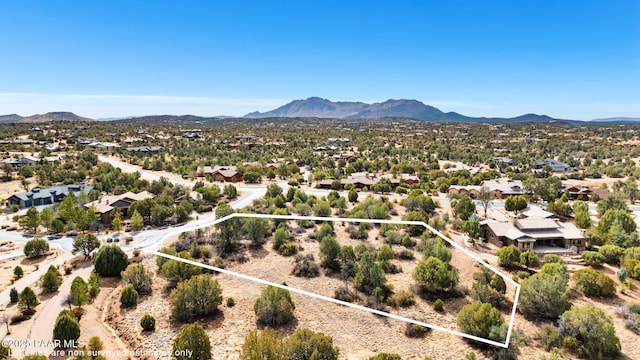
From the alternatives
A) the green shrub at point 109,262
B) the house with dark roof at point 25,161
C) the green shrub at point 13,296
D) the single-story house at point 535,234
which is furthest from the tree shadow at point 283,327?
the house with dark roof at point 25,161

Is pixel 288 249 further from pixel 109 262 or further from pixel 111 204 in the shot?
pixel 111 204

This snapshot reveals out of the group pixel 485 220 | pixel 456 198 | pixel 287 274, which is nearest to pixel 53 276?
pixel 287 274

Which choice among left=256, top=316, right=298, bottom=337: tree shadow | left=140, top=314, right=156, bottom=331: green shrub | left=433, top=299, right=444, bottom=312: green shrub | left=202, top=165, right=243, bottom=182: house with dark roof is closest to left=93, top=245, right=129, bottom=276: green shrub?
left=140, top=314, right=156, bottom=331: green shrub

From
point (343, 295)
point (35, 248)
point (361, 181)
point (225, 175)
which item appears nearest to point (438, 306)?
point (343, 295)

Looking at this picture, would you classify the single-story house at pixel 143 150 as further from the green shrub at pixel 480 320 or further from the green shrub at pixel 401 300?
the green shrub at pixel 480 320

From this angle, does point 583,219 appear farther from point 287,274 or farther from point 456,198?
point 287,274

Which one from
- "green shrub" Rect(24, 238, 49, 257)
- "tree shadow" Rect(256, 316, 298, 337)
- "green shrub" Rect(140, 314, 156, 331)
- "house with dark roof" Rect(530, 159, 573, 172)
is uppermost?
"house with dark roof" Rect(530, 159, 573, 172)

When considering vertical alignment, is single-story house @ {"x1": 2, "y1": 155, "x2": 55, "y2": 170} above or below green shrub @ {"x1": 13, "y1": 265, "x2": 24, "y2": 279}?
above

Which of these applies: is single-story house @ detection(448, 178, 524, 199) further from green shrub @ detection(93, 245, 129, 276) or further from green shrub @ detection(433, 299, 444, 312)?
green shrub @ detection(93, 245, 129, 276)
